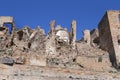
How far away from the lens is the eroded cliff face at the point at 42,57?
13.2 metres

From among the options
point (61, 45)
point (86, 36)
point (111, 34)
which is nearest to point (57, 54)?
point (61, 45)

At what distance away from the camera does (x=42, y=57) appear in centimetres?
1598

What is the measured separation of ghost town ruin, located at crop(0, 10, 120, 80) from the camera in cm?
1336

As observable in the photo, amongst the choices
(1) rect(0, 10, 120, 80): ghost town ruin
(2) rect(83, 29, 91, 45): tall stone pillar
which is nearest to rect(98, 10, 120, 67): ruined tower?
(1) rect(0, 10, 120, 80): ghost town ruin

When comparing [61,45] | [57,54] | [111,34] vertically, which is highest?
[111,34]

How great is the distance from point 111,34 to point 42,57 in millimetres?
13544

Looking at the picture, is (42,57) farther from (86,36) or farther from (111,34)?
(86,36)

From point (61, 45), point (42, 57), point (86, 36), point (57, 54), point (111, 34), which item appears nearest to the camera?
point (42, 57)

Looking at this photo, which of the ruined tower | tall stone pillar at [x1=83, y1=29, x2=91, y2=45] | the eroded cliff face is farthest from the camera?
tall stone pillar at [x1=83, y1=29, x2=91, y2=45]

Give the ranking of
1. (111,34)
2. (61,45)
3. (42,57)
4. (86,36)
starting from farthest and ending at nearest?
(86,36) < (111,34) < (61,45) < (42,57)

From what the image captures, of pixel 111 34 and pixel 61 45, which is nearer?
pixel 61 45

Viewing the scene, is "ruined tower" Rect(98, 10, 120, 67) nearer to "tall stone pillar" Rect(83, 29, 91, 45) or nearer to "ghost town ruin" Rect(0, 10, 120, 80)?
"ghost town ruin" Rect(0, 10, 120, 80)

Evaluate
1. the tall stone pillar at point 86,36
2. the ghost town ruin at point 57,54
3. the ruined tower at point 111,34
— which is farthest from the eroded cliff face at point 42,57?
the tall stone pillar at point 86,36

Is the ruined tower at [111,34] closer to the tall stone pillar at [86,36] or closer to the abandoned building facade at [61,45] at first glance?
the abandoned building facade at [61,45]
